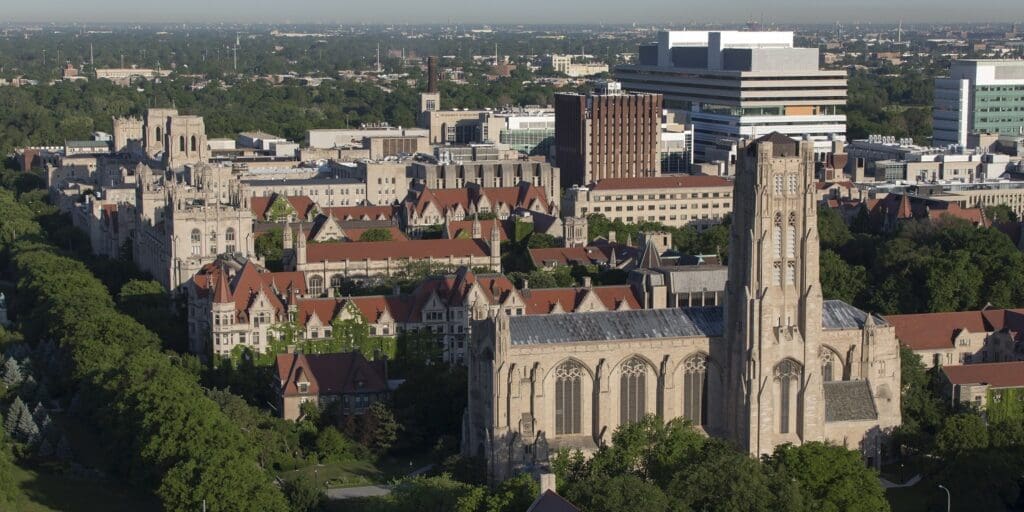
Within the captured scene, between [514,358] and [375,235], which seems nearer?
[514,358]

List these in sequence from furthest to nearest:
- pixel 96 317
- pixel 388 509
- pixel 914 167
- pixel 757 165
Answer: pixel 914 167, pixel 96 317, pixel 757 165, pixel 388 509

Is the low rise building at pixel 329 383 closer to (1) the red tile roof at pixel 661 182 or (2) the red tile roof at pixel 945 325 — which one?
(2) the red tile roof at pixel 945 325

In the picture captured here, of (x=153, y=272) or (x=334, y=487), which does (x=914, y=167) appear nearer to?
(x=153, y=272)

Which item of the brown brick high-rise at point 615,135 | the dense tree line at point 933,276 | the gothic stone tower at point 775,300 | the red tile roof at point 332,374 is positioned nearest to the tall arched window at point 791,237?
the gothic stone tower at point 775,300

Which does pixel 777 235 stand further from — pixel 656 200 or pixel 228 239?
pixel 656 200

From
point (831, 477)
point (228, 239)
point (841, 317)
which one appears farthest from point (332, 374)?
point (228, 239)

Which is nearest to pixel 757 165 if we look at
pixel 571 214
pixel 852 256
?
pixel 852 256
